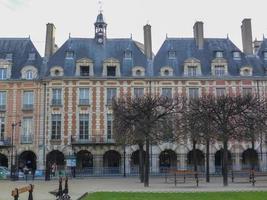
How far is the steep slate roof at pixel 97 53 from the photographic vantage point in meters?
38.8

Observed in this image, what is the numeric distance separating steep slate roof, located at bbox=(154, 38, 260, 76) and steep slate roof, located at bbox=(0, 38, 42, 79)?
35.9ft

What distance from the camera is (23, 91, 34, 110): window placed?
37625 mm

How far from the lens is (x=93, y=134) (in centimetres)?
3703

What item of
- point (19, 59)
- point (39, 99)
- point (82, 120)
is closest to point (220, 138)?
point (82, 120)

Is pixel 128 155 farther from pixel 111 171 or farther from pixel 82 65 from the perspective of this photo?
pixel 82 65

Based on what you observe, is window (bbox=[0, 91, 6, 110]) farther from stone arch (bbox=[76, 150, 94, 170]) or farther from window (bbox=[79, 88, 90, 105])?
stone arch (bbox=[76, 150, 94, 170])

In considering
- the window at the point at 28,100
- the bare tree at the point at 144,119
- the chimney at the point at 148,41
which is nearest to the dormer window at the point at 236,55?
the chimney at the point at 148,41

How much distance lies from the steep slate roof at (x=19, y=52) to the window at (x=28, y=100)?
5.58 ft

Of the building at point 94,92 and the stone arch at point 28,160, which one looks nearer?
the building at point 94,92

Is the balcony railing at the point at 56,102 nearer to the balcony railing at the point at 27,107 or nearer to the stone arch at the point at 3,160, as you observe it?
the balcony railing at the point at 27,107

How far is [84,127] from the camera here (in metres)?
37.2

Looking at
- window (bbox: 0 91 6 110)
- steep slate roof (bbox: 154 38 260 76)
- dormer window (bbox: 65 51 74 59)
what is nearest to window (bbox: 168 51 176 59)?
steep slate roof (bbox: 154 38 260 76)

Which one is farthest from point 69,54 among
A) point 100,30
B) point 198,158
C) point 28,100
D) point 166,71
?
point 198,158

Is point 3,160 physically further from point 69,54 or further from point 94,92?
point 69,54
